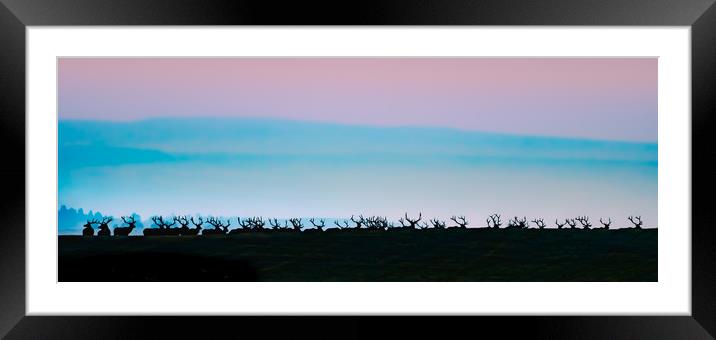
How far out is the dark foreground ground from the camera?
344 centimetres

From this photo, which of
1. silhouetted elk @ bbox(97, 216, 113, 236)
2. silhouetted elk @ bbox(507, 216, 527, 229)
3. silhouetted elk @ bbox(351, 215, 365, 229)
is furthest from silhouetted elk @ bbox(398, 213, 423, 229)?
silhouetted elk @ bbox(97, 216, 113, 236)

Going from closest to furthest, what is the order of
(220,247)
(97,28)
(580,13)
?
(580,13) → (97,28) → (220,247)

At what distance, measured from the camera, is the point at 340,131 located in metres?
3.52

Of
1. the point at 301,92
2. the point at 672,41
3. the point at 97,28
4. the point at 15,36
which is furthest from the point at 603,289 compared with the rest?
the point at 15,36

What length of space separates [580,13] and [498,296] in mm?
1179

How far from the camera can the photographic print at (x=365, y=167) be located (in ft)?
11.3

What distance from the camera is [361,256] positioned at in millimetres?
3492

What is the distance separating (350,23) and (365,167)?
1092mm

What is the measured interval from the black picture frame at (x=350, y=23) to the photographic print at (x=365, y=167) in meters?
0.75

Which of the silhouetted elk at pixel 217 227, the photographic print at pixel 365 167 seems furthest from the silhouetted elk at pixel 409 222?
the silhouetted elk at pixel 217 227

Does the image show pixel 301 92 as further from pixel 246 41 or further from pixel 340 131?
pixel 246 41

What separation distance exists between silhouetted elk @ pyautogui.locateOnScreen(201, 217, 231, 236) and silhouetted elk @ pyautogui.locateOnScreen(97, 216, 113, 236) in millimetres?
461

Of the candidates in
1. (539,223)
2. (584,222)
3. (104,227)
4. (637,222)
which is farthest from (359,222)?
(637,222)

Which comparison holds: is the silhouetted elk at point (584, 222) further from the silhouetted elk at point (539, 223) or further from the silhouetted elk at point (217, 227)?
the silhouetted elk at point (217, 227)
